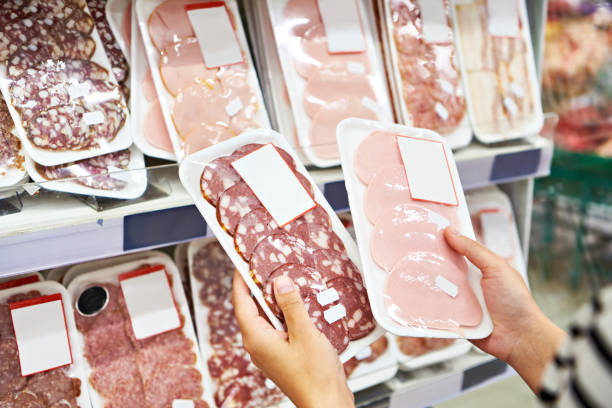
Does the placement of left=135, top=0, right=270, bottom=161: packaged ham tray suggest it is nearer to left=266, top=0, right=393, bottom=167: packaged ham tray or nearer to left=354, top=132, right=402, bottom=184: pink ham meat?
left=266, top=0, right=393, bottom=167: packaged ham tray

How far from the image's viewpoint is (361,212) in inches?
49.6

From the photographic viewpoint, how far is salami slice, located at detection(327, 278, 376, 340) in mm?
1163

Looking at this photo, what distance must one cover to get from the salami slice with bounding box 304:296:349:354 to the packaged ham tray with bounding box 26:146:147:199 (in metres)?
0.49

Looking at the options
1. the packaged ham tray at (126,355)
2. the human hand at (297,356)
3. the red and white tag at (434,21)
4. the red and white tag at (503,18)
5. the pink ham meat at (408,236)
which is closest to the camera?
the human hand at (297,356)

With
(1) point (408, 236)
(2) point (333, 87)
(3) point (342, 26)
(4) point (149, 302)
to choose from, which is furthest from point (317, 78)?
(4) point (149, 302)

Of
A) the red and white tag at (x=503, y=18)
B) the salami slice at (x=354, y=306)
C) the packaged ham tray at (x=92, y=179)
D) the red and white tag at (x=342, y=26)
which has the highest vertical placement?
the red and white tag at (x=342, y=26)

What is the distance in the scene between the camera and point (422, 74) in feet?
5.55

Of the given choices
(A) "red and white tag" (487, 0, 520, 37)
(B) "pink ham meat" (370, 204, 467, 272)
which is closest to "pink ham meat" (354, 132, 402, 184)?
(B) "pink ham meat" (370, 204, 467, 272)

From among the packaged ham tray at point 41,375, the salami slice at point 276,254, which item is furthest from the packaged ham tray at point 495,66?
the packaged ham tray at point 41,375

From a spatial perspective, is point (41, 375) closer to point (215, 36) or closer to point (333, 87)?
point (215, 36)

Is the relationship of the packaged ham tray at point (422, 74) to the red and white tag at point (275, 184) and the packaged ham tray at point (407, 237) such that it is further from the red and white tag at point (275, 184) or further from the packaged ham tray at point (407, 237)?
the red and white tag at point (275, 184)

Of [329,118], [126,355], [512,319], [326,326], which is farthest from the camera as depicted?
[329,118]

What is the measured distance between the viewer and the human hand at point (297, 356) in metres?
0.96

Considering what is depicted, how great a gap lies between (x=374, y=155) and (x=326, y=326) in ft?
1.56
